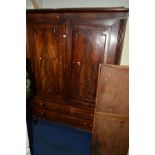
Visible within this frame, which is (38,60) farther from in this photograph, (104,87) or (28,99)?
(104,87)

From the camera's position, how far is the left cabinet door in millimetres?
1889

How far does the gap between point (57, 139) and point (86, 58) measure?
1220 millimetres

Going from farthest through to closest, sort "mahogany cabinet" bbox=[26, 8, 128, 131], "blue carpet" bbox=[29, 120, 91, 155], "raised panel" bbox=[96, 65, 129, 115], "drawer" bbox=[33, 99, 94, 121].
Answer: "drawer" bbox=[33, 99, 94, 121], "blue carpet" bbox=[29, 120, 91, 155], "mahogany cabinet" bbox=[26, 8, 128, 131], "raised panel" bbox=[96, 65, 129, 115]

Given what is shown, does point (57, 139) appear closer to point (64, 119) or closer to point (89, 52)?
point (64, 119)

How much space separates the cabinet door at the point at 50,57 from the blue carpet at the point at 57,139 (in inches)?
21.1

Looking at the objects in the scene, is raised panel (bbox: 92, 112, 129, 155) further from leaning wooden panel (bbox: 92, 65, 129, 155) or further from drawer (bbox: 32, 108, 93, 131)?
drawer (bbox: 32, 108, 93, 131)

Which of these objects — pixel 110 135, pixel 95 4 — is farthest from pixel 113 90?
pixel 95 4

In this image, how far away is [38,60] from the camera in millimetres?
2086

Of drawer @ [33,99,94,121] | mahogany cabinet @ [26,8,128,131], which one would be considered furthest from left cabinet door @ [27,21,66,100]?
drawer @ [33,99,94,121]

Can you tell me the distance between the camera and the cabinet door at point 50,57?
1893mm

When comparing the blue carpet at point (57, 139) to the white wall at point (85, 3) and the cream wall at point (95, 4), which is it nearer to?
the cream wall at point (95, 4)

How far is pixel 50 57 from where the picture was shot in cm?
A: 200
